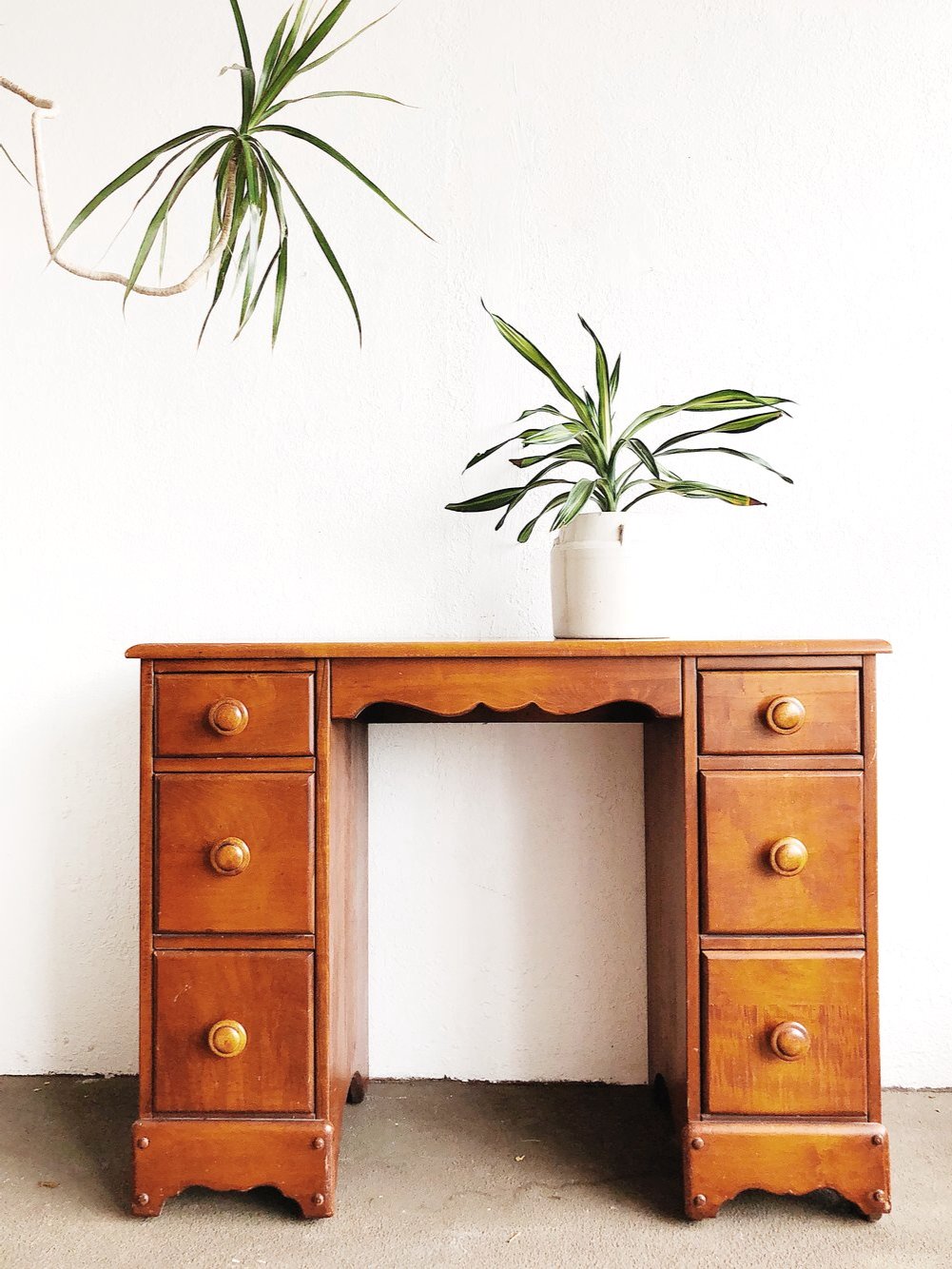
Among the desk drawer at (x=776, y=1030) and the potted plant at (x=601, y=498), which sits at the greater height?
the potted plant at (x=601, y=498)

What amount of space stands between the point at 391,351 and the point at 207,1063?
1455 millimetres

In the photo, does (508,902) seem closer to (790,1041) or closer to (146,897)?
(790,1041)

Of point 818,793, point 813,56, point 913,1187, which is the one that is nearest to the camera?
point 818,793

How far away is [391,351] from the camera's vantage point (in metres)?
2.01

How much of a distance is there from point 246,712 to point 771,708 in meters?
0.86

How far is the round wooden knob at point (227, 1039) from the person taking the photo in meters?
1.47

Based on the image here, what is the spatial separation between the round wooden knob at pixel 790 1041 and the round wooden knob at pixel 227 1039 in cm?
86

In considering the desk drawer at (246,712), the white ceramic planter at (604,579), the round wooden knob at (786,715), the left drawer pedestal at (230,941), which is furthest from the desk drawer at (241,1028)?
the round wooden knob at (786,715)

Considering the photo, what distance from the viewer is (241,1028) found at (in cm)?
148

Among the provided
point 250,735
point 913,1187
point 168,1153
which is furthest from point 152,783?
point 913,1187

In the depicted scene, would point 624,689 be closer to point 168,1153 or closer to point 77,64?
point 168,1153

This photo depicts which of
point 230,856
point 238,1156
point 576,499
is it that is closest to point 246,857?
point 230,856

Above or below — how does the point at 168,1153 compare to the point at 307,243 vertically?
below

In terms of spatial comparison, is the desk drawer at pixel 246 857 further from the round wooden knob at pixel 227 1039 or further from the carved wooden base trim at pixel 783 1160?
the carved wooden base trim at pixel 783 1160
